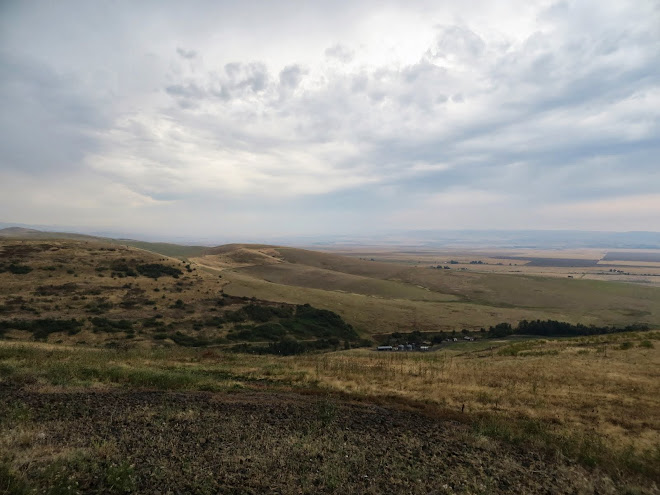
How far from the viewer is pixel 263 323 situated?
43.3 meters

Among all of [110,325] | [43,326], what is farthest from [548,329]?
[43,326]

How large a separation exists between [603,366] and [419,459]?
16.4m

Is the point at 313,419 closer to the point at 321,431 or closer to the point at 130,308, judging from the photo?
the point at 321,431

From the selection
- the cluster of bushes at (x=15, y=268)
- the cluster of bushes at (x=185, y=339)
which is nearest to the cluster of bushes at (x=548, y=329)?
the cluster of bushes at (x=185, y=339)

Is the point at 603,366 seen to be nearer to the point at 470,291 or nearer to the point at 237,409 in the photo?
the point at 237,409

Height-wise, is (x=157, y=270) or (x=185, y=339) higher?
(x=157, y=270)

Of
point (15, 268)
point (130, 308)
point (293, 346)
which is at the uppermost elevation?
point (15, 268)

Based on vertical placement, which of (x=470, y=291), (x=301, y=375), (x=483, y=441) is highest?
(x=483, y=441)

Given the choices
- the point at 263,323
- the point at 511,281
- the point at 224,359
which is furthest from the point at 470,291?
the point at 224,359

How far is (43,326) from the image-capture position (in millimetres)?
30328

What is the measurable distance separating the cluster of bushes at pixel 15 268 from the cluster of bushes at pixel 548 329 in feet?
195

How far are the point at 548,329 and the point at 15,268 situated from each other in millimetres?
69870

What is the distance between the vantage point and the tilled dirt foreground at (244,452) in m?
6.31

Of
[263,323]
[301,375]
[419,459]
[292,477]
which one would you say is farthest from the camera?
[263,323]
